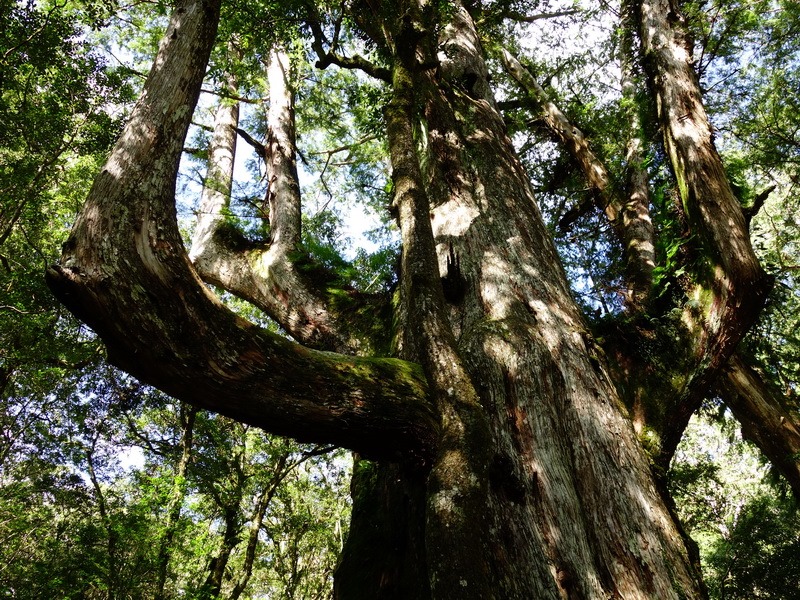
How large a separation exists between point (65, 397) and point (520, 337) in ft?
45.9

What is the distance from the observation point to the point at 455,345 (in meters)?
2.57

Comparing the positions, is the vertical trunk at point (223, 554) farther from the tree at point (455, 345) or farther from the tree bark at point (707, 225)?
the tree bark at point (707, 225)

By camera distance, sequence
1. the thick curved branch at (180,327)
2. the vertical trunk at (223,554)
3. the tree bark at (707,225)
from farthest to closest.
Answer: the vertical trunk at (223,554)
the tree bark at (707,225)
the thick curved branch at (180,327)

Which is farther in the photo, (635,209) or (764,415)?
(635,209)

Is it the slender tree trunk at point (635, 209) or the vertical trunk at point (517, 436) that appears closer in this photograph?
the vertical trunk at point (517, 436)

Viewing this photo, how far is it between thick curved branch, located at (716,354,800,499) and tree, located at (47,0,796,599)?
0.34ft

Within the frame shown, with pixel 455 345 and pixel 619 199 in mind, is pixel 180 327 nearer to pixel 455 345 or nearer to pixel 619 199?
pixel 455 345

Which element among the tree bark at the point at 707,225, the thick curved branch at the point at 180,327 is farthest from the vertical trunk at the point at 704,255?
the thick curved branch at the point at 180,327

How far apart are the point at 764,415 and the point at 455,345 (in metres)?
4.37

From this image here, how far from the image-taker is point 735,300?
3.87 m

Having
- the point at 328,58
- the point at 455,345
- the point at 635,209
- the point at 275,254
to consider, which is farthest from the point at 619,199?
the point at 455,345

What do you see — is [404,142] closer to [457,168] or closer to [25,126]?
[457,168]

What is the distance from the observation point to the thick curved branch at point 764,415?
494cm

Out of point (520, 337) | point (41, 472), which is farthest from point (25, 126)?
point (41, 472)
